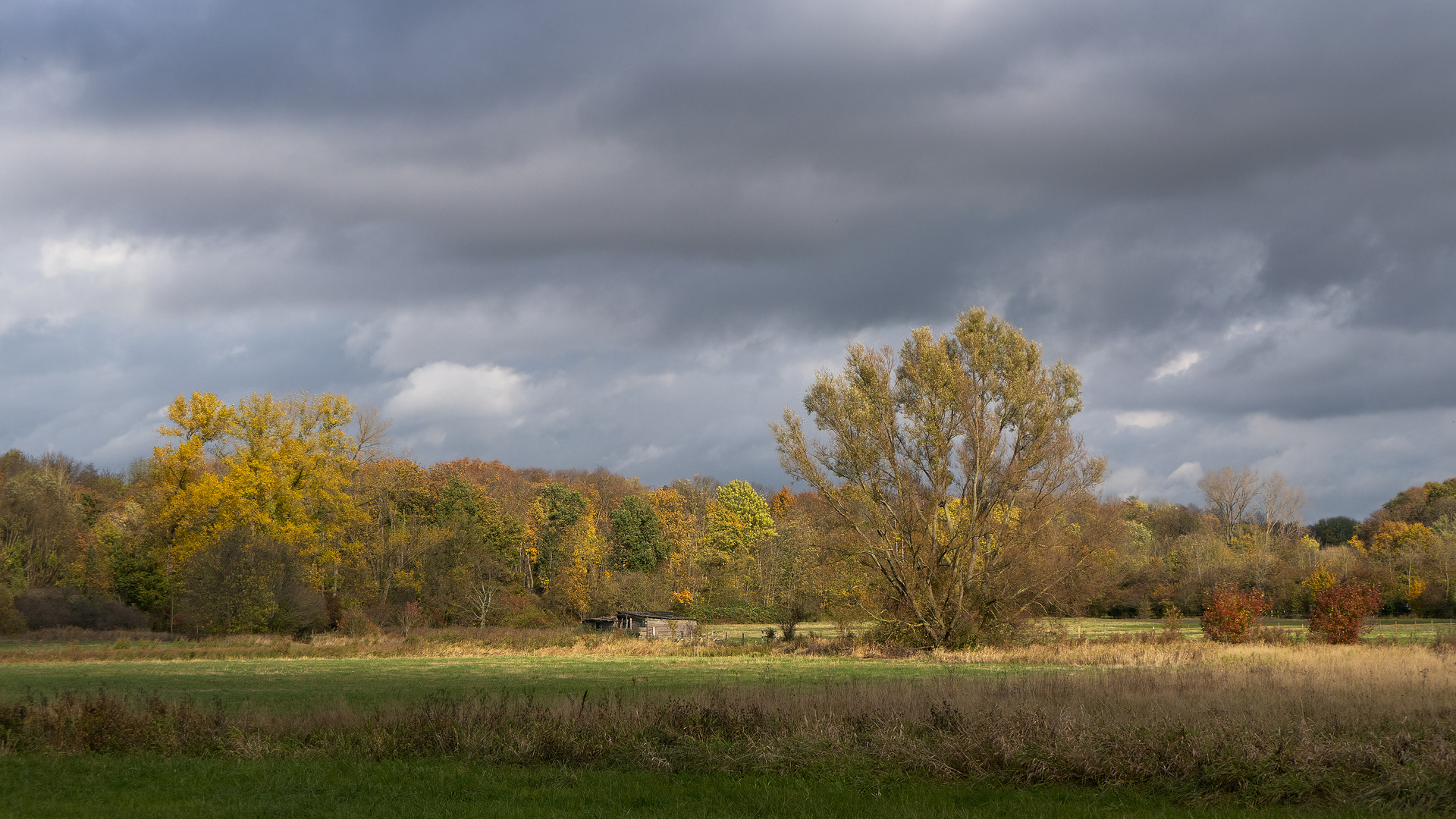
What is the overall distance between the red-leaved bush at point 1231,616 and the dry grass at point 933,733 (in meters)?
20.8

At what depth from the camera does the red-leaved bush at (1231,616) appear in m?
38.8

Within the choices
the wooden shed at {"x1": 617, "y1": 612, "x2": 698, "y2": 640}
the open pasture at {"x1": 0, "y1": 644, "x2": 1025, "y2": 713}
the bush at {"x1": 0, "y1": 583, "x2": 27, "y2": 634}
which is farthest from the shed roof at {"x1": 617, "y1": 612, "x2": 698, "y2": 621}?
the bush at {"x1": 0, "y1": 583, "x2": 27, "y2": 634}

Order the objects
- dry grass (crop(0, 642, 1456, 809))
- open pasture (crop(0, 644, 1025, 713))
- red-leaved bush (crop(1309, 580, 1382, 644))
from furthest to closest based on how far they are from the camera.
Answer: red-leaved bush (crop(1309, 580, 1382, 644)) < open pasture (crop(0, 644, 1025, 713)) < dry grass (crop(0, 642, 1456, 809))

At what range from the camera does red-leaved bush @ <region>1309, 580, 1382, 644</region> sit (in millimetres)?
36000

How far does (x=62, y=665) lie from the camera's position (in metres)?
38.4

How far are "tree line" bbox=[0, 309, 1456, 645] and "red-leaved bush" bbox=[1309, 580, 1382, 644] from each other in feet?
19.2

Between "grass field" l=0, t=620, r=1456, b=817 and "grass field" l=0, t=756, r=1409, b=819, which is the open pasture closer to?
"grass field" l=0, t=620, r=1456, b=817

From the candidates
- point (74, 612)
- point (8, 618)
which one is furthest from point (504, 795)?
point (74, 612)

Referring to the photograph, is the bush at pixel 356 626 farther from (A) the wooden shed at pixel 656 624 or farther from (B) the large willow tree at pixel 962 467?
(B) the large willow tree at pixel 962 467

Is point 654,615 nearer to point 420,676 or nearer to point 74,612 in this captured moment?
point 420,676

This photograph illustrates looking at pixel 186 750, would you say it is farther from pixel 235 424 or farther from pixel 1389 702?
pixel 235 424

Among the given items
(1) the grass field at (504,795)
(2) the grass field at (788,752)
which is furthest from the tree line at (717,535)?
(1) the grass field at (504,795)

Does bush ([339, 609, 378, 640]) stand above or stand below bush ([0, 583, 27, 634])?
below

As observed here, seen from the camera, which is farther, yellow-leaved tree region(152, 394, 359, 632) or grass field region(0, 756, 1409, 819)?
yellow-leaved tree region(152, 394, 359, 632)
